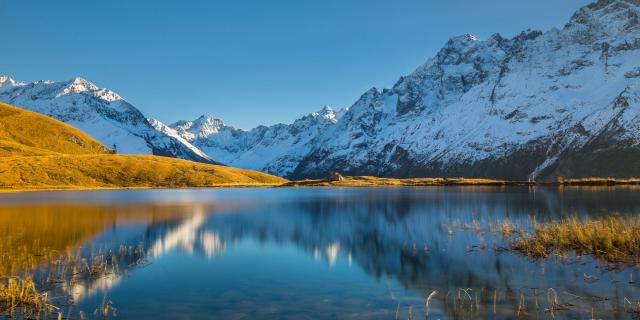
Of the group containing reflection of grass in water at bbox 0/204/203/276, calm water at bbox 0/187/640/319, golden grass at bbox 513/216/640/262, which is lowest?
calm water at bbox 0/187/640/319

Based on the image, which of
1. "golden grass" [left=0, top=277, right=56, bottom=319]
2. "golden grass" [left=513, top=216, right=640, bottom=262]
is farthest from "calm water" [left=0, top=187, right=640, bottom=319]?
"golden grass" [left=513, top=216, right=640, bottom=262]

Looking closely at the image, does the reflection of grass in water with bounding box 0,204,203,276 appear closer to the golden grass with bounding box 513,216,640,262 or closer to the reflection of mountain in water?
the reflection of mountain in water

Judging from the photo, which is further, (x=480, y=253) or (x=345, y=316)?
(x=480, y=253)

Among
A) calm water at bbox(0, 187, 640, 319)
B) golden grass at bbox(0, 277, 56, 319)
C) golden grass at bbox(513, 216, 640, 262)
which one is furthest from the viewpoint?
golden grass at bbox(513, 216, 640, 262)

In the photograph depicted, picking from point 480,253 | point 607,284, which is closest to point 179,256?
point 480,253

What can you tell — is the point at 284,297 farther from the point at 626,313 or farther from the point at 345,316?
the point at 626,313

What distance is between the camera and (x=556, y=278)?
80.8 ft

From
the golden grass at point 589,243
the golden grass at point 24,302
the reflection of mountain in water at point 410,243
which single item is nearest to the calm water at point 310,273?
the reflection of mountain in water at point 410,243

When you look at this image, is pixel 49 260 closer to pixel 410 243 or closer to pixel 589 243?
pixel 410 243

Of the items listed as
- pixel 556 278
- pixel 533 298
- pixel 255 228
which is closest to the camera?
pixel 533 298

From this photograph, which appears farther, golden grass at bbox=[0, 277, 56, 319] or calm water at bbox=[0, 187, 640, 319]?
calm water at bbox=[0, 187, 640, 319]

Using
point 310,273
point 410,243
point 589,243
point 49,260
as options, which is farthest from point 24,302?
point 589,243

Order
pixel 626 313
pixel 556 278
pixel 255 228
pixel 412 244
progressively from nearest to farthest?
1. pixel 626 313
2. pixel 556 278
3. pixel 412 244
4. pixel 255 228

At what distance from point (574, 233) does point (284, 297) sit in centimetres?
2429
